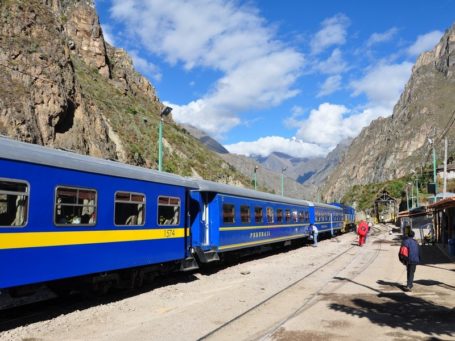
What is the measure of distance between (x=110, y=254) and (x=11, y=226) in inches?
115

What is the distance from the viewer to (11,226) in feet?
27.9

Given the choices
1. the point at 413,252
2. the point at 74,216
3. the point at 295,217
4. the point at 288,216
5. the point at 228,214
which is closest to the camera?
the point at 74,216

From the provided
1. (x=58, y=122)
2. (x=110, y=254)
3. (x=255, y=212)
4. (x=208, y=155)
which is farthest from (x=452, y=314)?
(x=208, y=155)

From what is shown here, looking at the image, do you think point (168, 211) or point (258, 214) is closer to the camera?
point (168, 211)

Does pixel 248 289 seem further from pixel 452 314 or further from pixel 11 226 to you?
pixel 11 226

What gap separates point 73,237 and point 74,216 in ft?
1.47

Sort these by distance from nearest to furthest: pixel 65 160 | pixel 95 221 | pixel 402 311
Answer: pixel 65 160
pixel 402 311
pixel 95 221

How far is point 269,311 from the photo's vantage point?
10477 millimetres

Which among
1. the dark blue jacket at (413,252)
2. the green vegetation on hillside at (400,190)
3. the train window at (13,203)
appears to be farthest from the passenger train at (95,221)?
the green vegetation on hillside at (400,190)

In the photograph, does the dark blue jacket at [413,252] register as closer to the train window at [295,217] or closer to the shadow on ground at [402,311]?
the shadow on ground at [402,311]

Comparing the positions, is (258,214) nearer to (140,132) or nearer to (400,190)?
(140,132)

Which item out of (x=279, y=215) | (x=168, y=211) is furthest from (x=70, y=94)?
(x=168, y=211)

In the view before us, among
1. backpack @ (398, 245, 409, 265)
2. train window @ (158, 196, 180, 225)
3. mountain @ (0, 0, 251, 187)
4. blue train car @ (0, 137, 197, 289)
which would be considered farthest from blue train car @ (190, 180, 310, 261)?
mountain @ (0, 0, 251, 187)

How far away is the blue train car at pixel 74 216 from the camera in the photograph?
861cm
